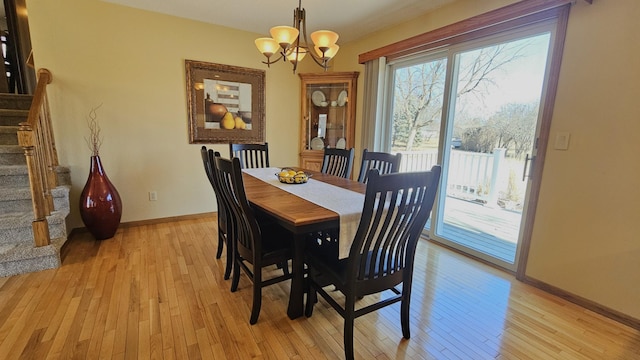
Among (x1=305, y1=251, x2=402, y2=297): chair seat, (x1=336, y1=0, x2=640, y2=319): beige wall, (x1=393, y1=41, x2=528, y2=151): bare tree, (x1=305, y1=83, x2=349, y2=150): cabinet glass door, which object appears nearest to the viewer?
(x1=305, y1=251, x2=402, y2=297): chair seat

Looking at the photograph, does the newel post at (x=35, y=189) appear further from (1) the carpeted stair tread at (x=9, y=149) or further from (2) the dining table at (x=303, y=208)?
(2) the dining table at (x=303, y=208)

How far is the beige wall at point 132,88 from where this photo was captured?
2.85 m

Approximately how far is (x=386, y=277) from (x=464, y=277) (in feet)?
4.10

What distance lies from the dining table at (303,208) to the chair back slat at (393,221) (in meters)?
0.15

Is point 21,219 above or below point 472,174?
below

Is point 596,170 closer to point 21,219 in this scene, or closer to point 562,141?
point 562,141

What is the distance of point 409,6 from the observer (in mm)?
2840

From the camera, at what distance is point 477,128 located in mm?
2748

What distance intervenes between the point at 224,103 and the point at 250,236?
8.19ft

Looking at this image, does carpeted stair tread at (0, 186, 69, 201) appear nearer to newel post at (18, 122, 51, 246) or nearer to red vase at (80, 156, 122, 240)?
red vase at (80, 156, 122, 240)

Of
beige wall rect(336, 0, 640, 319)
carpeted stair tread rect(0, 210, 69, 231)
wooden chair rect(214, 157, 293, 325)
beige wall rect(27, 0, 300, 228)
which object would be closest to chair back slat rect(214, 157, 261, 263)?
wooden chair rect(214, 157, 293, 325)

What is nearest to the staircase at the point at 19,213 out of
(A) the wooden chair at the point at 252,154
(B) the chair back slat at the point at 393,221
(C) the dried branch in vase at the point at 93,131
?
(C) the dried branch in vase at the point at 93,131

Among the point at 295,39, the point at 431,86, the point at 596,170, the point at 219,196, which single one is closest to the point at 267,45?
the point at 295,39

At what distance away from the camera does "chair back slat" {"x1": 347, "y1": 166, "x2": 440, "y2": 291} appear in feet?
4.05
